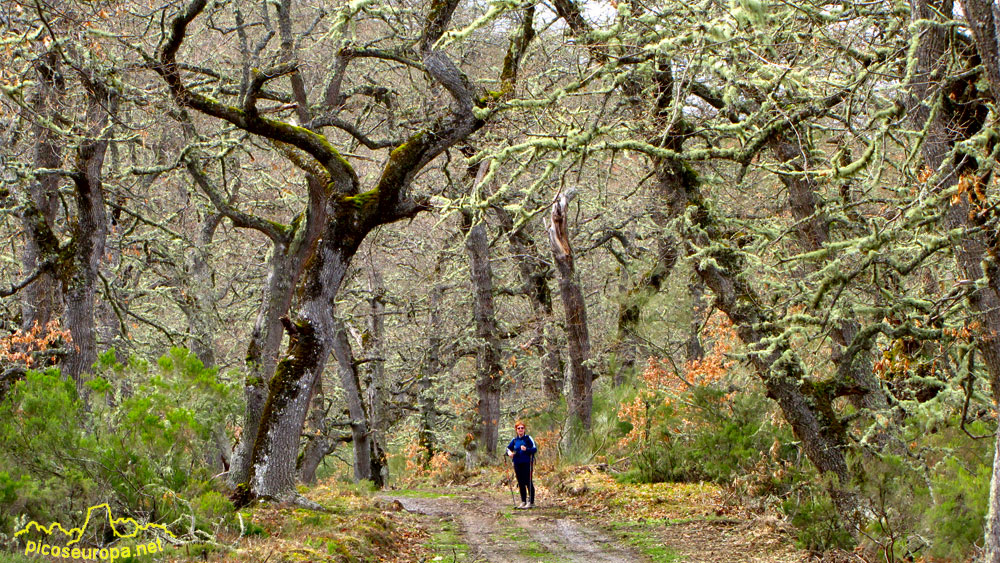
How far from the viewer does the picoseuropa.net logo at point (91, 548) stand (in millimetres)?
5820

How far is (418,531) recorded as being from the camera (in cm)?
1077

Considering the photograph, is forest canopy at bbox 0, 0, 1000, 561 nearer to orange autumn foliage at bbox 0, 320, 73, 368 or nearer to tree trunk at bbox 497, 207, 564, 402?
orange autumn foliage at bbox 0, 320, 73, 368

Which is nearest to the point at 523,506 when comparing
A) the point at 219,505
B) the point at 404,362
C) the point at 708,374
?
the point at 708,374

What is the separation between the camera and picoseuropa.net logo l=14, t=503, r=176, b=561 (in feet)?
19.1

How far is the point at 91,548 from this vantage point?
621cm

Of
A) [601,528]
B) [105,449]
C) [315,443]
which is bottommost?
[601,528]

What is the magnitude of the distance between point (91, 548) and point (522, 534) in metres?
5.69

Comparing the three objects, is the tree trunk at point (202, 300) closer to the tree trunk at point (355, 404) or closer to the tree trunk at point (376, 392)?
the tree trunk at point (355, 404)

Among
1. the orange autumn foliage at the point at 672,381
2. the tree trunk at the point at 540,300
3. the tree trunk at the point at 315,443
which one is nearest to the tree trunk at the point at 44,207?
the tree trunk at the point at 315,443

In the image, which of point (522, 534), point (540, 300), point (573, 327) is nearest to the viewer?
point (522, 534)

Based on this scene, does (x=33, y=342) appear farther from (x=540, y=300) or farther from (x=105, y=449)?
(x=540, y=300)

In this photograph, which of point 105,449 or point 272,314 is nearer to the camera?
point 105,449

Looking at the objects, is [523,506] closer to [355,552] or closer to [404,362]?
[355,552]

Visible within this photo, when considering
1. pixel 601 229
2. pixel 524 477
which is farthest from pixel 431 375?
pixel 524 477
